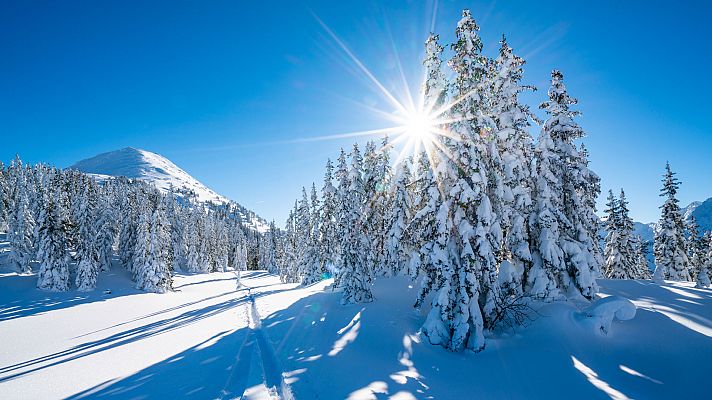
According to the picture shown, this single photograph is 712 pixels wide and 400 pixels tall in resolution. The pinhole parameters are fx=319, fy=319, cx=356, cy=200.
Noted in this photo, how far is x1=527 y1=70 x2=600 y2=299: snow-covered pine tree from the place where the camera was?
51.1 feet

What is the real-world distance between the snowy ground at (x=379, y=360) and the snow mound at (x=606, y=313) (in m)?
0.29

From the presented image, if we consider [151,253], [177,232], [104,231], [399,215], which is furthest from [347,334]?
[177,232]

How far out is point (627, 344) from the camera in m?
10.9

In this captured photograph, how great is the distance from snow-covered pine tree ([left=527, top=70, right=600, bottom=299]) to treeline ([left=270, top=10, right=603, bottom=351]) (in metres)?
0.05

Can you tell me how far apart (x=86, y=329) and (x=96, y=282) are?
29977 millimetres

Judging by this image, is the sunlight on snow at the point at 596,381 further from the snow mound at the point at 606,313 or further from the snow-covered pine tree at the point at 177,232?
the snow-covered pine tree at the point at 177,232

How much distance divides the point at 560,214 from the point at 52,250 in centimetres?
5521

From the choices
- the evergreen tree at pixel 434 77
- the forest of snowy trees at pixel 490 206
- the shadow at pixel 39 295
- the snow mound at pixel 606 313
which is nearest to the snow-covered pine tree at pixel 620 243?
the forest of snowy trees at pixel 490 206

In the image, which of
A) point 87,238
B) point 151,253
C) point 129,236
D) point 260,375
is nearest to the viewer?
point 260,375

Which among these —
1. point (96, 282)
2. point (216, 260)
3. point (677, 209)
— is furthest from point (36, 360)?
point (216, 260)

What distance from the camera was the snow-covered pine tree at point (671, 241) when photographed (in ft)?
104

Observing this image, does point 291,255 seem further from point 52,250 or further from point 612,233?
point 612,233

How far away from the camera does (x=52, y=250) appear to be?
4069 cm

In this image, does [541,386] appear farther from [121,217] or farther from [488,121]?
[121,217]
